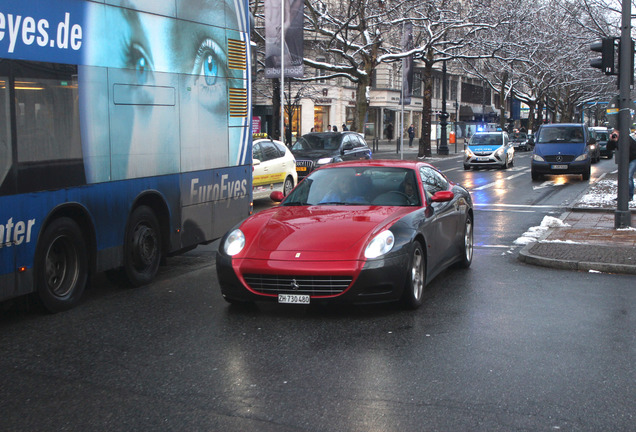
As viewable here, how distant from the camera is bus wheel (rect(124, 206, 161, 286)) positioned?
8.39 meters

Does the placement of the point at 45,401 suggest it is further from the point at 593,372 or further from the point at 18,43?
the point at 593,372

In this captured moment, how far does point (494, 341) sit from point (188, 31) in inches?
207

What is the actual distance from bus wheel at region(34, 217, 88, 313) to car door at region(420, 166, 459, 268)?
11.1ft

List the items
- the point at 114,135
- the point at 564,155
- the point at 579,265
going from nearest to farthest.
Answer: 1. the point at 114,135
2. the point at 579,265
3. the point at 564,155

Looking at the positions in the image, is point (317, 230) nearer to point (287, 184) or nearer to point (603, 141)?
point (287, 184)

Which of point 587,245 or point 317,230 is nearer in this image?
point 317,230

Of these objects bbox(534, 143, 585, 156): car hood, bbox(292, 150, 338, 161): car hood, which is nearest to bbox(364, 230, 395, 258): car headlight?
bbox(292, 150, 338, 161): car hood

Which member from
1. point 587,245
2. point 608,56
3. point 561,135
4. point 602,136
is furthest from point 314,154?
point 602,136

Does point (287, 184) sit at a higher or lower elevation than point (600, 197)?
higher

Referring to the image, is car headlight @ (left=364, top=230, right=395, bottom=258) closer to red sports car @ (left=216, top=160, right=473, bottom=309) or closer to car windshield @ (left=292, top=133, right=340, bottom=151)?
red sports car @ (left=216, top=160, right=473, bottom=309)

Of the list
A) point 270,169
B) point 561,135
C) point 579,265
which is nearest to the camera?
point 579,265

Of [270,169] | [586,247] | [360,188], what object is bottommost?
[586,247]

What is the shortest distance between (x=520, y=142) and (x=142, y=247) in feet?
189

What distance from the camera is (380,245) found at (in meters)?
6.98
